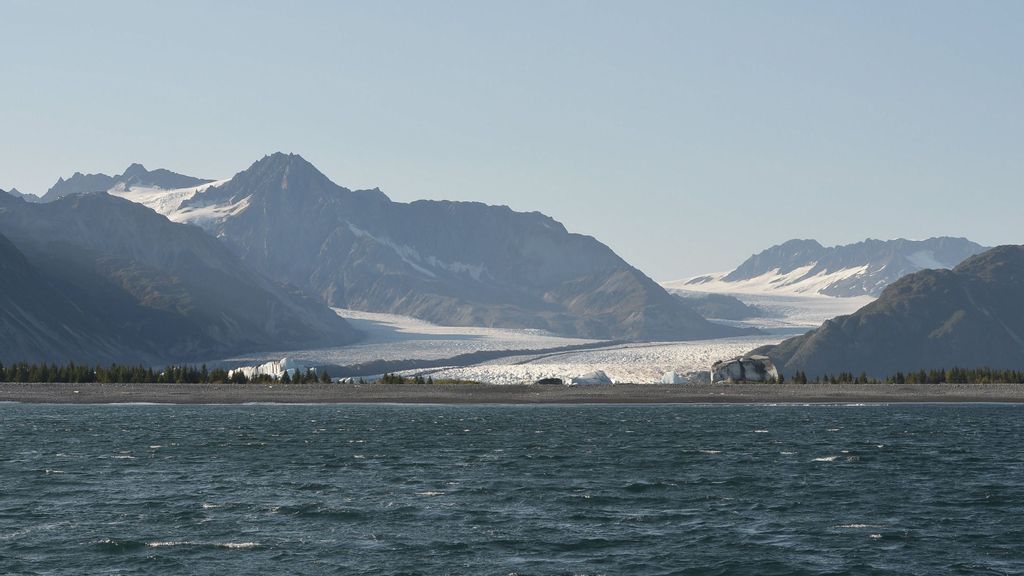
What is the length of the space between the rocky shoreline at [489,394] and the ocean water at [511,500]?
4415cm

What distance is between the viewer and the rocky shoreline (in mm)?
149750

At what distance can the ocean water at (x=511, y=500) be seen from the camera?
147ft

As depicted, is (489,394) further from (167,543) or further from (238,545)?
(238,545)

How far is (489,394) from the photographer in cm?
15388

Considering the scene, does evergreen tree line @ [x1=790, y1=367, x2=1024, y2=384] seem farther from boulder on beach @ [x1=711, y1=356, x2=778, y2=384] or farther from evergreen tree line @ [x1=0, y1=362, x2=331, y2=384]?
evergreen tree line @ [x1=0, y1=362, x2=331, y2=384]

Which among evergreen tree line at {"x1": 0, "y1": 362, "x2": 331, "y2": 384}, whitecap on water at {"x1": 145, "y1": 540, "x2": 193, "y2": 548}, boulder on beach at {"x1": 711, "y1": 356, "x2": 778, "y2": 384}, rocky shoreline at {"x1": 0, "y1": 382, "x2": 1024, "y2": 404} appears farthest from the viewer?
boulder on beach at {"x1": 711, "y1": 356, "x2": 778, "y2": 384}

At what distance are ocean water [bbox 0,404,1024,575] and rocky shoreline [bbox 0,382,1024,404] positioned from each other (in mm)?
44150

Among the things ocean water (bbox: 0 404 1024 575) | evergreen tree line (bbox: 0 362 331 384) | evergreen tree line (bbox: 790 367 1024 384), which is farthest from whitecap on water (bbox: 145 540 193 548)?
evergreen tree line (bbox: 790 367 1024 384)

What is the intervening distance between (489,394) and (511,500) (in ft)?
311

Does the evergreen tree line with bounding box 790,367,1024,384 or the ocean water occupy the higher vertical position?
the evergreen tree line with bounding box 790,367,1024,384

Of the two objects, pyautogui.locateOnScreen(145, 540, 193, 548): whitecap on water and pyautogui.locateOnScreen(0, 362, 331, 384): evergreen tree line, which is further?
pyautogui.locateOnScreen(0, 362, 331, 384): evergreen tree line

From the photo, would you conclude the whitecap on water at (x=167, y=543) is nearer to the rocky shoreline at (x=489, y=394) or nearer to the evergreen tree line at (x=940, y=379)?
the rocky shoreline at (x=489, y=394)

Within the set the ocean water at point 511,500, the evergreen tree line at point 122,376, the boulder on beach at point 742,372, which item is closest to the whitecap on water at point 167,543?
the ocean water at point 511,500

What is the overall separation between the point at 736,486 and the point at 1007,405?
90.7 meters
